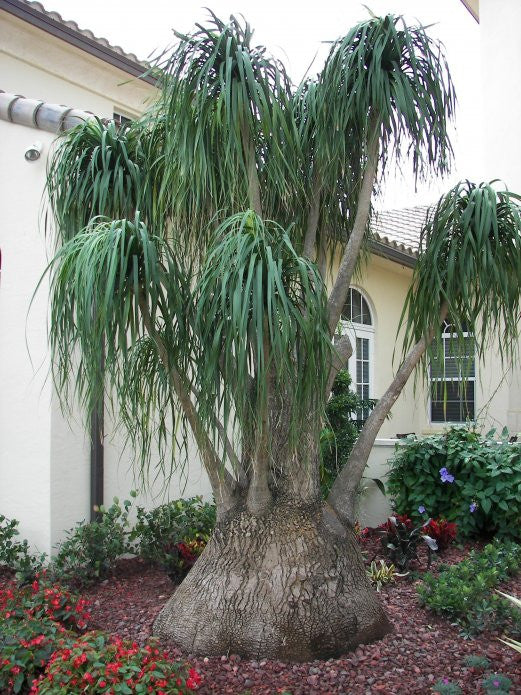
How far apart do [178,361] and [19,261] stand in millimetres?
2781

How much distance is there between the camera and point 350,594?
14.0 ft

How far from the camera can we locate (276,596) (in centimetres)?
409

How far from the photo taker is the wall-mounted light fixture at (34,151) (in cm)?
587

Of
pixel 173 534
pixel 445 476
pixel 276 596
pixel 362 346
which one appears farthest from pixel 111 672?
pixel 362 346

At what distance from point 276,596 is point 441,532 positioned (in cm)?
275

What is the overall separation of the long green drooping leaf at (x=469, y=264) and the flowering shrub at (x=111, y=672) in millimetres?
2384

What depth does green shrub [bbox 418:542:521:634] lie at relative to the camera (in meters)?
4.57

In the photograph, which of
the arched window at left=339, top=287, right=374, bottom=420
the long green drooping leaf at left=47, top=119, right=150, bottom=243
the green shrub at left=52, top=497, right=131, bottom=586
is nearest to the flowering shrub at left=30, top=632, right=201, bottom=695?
the green shrub at left=52, top=497, right=131, bottom=586

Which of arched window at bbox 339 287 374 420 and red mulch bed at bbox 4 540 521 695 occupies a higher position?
arched window at bbox 339 287 374 420

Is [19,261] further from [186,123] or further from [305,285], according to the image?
[305,285]

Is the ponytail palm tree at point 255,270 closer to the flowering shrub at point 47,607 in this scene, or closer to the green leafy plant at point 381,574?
the flowering shrub at point 47,607

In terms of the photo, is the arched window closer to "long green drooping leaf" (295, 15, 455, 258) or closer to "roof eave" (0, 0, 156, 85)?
"roof eave" (0, 0, 156, 85)

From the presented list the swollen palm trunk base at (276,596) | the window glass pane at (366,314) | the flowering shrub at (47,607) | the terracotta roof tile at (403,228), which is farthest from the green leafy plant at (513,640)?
the window glass pane at (366,314)

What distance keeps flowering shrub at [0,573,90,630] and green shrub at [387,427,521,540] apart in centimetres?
Result: 381
